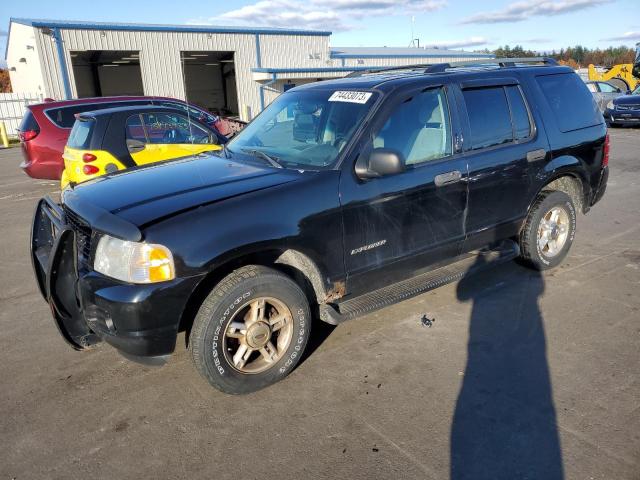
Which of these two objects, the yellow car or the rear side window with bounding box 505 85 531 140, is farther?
the yellow car

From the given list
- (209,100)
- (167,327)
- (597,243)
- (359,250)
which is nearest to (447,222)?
(359,250)

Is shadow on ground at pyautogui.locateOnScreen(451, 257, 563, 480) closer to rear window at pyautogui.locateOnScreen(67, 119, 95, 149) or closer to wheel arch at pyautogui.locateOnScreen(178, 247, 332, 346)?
wheel arch at pyautogui.locateOnScreen(178, 247, 332, 346)

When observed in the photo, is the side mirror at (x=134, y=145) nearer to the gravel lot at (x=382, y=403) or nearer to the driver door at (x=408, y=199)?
the gravel lot at (x=382, y=403)

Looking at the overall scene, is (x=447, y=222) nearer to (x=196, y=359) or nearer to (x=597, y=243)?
(x=196, y=359)

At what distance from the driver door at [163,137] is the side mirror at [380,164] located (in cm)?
420

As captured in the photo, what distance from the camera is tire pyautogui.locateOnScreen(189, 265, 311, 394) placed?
3.00 metres

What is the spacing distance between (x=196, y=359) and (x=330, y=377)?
918mm

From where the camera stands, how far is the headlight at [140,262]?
9.13ft

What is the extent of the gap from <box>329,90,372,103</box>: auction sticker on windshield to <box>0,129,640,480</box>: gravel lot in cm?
178

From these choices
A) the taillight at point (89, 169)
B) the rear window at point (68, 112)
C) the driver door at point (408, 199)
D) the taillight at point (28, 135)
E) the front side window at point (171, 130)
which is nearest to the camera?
the driver door at point (408, 199)

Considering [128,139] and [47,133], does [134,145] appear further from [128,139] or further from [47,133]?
[47,133]

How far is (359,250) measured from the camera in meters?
3.54

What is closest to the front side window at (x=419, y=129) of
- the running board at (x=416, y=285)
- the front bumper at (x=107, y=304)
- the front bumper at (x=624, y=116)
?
the running board at (x=416, y=285)

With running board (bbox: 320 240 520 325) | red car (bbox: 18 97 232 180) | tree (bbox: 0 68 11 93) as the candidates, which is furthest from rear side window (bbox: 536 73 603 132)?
tree (bbox: 0 68 11 93)
